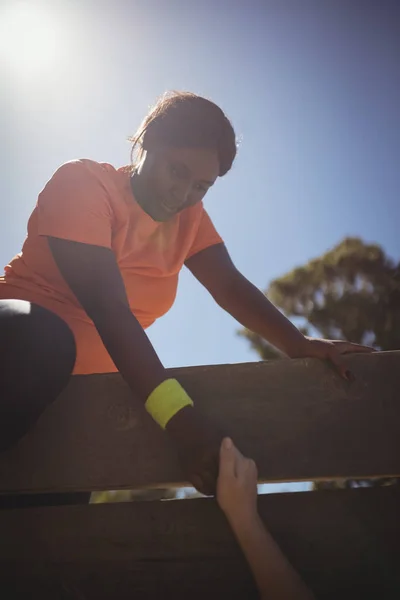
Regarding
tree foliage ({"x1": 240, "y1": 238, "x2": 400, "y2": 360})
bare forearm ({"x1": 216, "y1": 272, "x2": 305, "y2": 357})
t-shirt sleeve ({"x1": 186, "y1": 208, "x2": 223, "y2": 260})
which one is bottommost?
tree foliage ({"x1": 240, "y1": 238, "x2": 400, "y2": 360})

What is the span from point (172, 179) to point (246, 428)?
2.76 ft

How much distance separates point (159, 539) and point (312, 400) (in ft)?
1.74

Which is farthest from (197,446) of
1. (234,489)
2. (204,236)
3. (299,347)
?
(204,236)

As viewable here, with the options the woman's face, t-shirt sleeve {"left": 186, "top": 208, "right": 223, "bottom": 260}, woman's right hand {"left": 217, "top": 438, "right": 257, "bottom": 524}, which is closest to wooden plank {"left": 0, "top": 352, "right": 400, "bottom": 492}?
woman's right hand {"left": 217, "top": 438, "right": 257, "bottom": 524}

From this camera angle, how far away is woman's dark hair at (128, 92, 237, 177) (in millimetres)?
1810

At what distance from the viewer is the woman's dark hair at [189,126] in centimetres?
181

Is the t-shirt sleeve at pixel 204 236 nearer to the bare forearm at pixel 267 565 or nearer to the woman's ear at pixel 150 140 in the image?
the woman's ear at pixel 150 140

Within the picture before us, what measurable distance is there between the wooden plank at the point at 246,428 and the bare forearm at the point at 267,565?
6.8 inches

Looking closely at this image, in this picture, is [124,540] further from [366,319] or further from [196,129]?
[366,319]

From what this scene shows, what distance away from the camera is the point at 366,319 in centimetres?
1060

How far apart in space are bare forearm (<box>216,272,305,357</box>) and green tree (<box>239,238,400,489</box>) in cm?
852

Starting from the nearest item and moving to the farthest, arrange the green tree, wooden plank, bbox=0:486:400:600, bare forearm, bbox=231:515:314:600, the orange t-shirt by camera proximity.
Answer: bare forearm, bbox=231:515:314:600 → wooden plank, bbox=0:486:400:600 → the orange t-shirt → the green tree

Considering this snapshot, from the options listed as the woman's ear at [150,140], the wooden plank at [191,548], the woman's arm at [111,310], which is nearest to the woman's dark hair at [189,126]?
the woman's ear at [150,140]

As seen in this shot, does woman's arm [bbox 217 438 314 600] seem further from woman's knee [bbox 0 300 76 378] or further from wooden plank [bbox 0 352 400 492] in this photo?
woman's knee [bbox 0 300 76 378]
